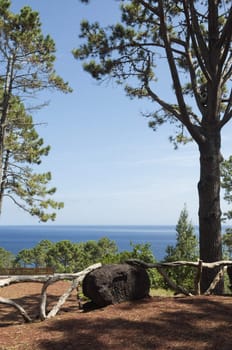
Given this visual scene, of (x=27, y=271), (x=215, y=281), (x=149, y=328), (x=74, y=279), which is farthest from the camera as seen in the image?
(x=27, y=271)

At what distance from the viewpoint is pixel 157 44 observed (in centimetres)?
1091

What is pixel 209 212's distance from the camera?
28.9ft

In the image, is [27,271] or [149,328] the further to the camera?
[27,271]

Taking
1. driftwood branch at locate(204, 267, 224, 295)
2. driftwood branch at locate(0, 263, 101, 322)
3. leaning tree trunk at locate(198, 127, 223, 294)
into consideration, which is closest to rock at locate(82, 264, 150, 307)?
driftwood branch at locate(0, 263, 101, 322)

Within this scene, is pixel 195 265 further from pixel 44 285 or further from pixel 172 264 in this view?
pixel 44 285

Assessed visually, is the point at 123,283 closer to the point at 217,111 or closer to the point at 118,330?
the point at 118,330

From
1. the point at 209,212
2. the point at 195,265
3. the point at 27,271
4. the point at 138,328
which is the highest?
the point at 209,212

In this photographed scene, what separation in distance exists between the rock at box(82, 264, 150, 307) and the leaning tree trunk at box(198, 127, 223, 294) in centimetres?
206

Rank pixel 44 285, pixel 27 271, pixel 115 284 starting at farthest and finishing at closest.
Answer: pixel 27 271
pixel 115 284
pixel 44 285

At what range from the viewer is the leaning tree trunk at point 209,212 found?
8.74 m

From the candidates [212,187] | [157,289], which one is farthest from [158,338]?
[157,289]

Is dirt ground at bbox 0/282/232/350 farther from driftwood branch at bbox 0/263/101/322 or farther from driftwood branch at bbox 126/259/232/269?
driftwood branch at bbox 126/259/232/269

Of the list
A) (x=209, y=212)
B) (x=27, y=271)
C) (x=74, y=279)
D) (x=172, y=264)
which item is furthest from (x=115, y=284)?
(x=27, y=271)

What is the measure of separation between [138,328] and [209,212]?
13.7ft
